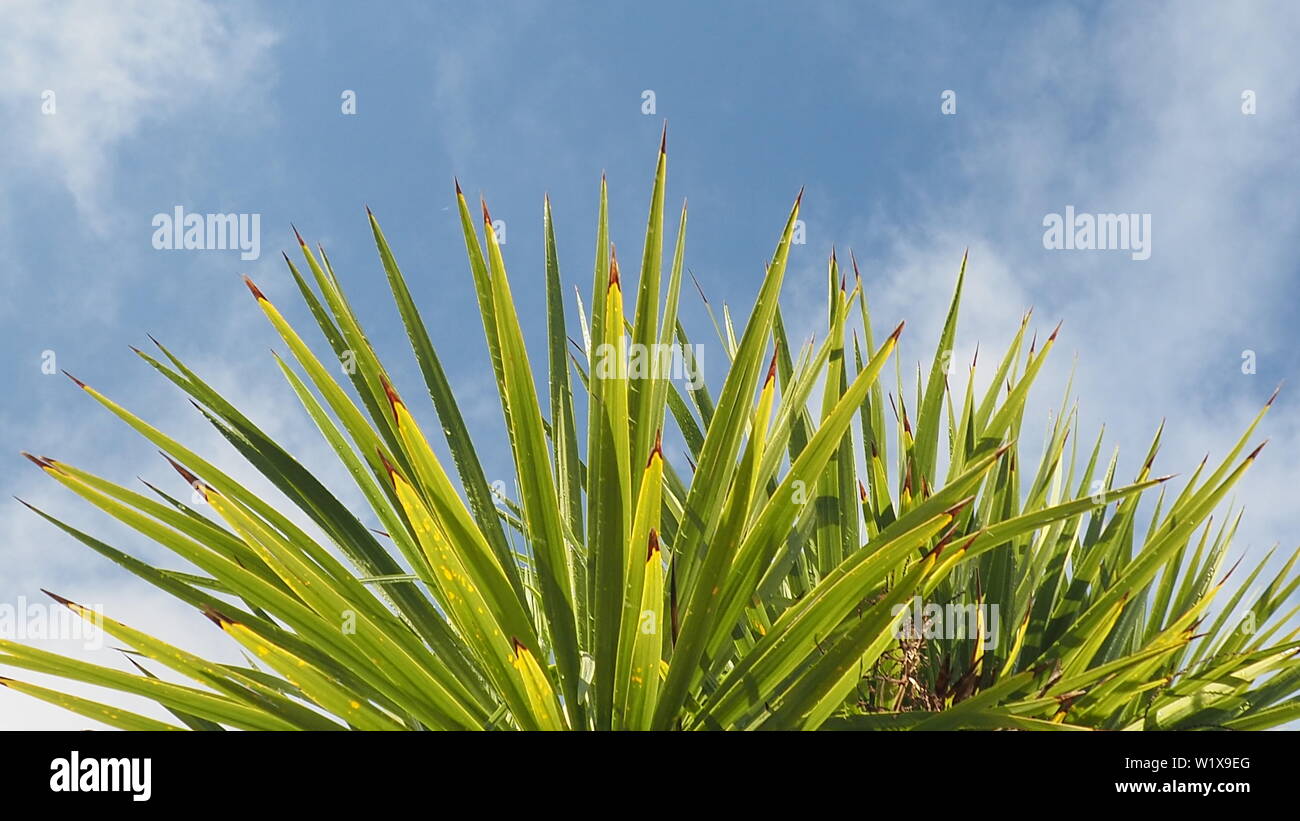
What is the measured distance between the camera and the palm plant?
1146 millimetres

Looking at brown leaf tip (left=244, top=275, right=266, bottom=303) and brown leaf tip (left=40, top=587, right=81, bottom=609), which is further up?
brown leaf tip (left=244, top=275, right=266, bottom=303)

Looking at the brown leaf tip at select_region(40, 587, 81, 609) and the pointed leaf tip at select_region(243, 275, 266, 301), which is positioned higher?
the pointed leaf tip at select_region(243, 275, 266, 301)

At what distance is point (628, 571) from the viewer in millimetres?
1137

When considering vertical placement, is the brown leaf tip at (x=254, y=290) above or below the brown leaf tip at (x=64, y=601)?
above

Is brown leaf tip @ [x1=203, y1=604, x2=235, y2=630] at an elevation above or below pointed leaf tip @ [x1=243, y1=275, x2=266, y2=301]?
below

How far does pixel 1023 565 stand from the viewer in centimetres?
190

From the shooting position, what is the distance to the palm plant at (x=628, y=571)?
115 cm

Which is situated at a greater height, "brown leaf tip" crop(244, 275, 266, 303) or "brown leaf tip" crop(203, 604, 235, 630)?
"brown leaf tip" crop(244, 275, 266, 303)

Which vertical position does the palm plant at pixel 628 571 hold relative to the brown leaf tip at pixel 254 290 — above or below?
below

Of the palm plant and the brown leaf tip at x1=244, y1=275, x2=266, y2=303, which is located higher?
the brown leaf tip at x1=244, y1=275, x2=266, y2=303
